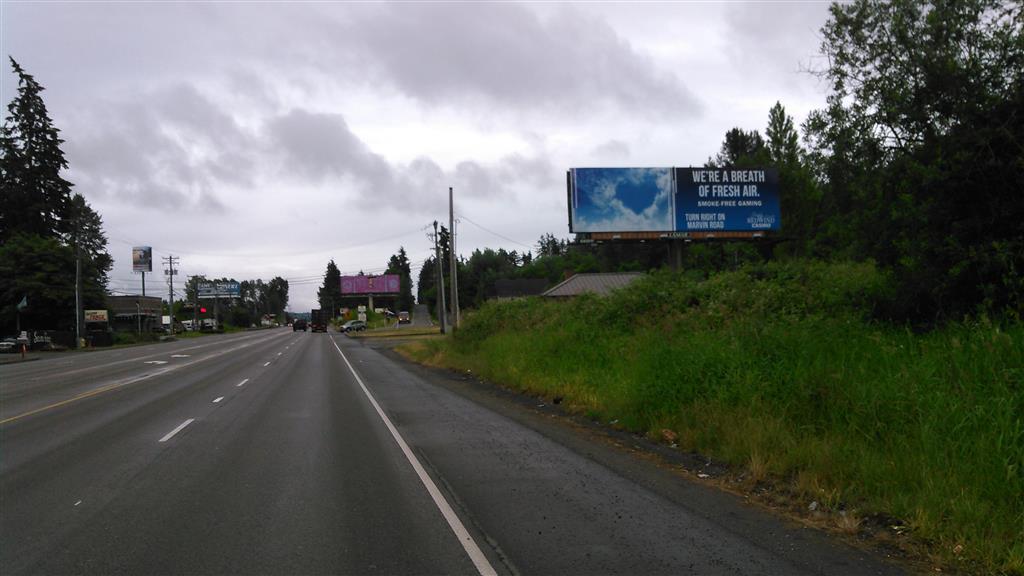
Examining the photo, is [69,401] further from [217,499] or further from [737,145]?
[737,145]

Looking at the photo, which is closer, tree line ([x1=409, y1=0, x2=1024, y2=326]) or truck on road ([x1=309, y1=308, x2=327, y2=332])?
tree line ([x1=409, y1=0, x2=1024, y2=326])

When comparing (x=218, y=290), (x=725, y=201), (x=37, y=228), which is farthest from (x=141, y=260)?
(x=725, y=201)

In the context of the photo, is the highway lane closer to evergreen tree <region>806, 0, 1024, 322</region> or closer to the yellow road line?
the yellow road line

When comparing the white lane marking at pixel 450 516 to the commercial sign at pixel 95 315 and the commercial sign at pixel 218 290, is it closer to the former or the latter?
the commercial sign at pixel 95 315

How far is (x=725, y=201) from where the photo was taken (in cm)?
3553

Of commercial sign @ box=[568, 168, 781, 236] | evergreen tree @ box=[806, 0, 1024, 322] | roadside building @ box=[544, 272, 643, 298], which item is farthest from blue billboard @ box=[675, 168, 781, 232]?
roadside building @ box=[544, 272, 643, 298]

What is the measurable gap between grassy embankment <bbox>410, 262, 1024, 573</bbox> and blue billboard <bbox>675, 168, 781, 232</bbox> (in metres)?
16.0

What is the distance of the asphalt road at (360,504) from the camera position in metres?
5.64

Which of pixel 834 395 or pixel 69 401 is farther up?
pixel 834 395

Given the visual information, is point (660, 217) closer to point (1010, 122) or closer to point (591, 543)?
point (1010, 122)

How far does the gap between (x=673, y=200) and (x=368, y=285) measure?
354 ft

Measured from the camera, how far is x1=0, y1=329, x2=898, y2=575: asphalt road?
564cm

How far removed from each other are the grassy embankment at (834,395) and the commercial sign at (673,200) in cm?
1517

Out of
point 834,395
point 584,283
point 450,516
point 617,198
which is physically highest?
point 617,198
